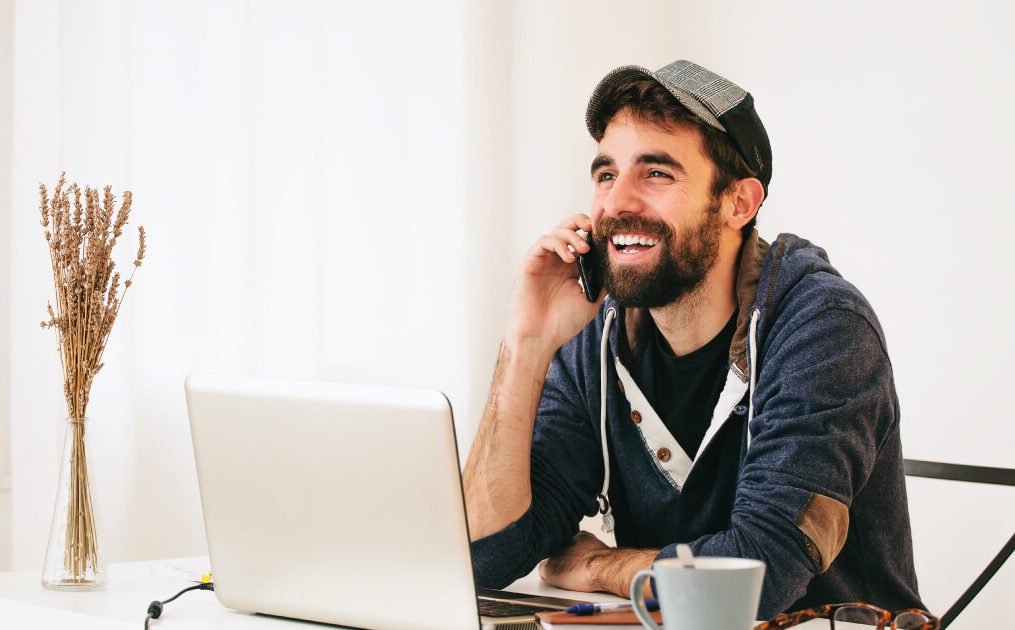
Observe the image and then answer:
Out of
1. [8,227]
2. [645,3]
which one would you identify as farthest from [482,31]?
[8,227]

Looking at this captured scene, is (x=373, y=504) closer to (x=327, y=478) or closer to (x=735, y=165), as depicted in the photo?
(x=327, y=478)

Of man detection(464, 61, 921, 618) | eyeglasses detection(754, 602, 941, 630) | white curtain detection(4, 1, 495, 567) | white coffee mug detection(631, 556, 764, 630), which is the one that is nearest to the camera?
white coffee mug detection(631, 556, 764, 630)

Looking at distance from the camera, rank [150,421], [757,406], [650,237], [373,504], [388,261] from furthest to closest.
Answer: [388,261] → [150,421] → [650,237] → [757,406] → [373,504]

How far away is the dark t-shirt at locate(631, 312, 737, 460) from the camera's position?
5.32ft

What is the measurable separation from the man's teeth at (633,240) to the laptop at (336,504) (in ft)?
2.38

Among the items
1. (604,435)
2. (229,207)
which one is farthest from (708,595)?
(229,207)

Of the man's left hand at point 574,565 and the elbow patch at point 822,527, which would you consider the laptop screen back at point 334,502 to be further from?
the elbow patch at point 822,527

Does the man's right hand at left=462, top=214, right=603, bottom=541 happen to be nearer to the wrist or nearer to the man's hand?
the wrist

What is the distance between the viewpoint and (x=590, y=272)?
1.71 meters

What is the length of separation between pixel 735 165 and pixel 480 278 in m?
1.11

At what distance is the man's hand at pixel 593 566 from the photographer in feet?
4.17

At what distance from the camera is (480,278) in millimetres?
2695

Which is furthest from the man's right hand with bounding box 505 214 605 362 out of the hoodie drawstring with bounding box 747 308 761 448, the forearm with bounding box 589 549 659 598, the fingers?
the forearm with bounding box 589 549 659 598

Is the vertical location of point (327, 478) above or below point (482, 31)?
below
